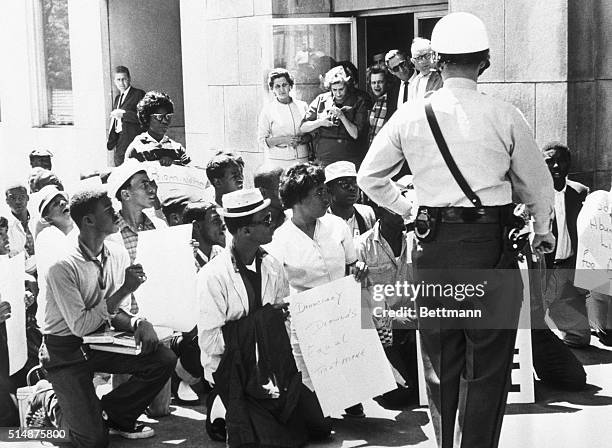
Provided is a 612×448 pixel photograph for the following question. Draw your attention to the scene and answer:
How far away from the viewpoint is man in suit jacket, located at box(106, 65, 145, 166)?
21.2 feet

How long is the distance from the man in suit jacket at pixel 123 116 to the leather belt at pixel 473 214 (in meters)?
2.42

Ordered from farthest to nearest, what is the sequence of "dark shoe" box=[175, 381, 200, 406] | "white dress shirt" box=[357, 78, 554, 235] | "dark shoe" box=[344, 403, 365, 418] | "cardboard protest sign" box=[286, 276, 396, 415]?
"dark shoe" box=[175, 381, 200, 406]
"dark shoe" box=[344, 403, 365, 418]
"cardboard protest sign" box=[286, 276, 396, 415]
"white dress shirt" box=[357, 78, 554, 235]

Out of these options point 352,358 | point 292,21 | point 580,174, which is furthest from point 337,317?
point 292,21

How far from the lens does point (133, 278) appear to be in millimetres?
5707

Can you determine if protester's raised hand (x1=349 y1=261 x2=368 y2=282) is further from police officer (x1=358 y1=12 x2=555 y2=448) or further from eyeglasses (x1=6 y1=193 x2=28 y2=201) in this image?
eyeglasses (x1=6 y1=193 x2=28 y2=201)

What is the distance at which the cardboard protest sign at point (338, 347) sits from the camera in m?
5.49

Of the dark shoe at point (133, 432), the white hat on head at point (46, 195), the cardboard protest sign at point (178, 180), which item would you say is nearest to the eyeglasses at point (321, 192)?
the cardboard protest sign at point (178, 180)

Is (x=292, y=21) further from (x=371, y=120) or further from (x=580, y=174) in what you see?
(x=580, y=174)

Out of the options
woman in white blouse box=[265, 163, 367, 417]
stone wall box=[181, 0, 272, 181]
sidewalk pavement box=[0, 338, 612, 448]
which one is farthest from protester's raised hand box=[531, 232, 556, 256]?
stone wall box=[181, 0, 272, 181]

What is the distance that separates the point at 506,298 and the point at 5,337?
2.47 meters

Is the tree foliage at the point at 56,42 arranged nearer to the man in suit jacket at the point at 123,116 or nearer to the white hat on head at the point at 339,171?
the man in suit jacket at the point at 123,116

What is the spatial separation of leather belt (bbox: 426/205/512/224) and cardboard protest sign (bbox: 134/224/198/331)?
169 centimetres

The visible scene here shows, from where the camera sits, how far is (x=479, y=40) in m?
4.56

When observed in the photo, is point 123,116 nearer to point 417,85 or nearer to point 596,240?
point 417,85
